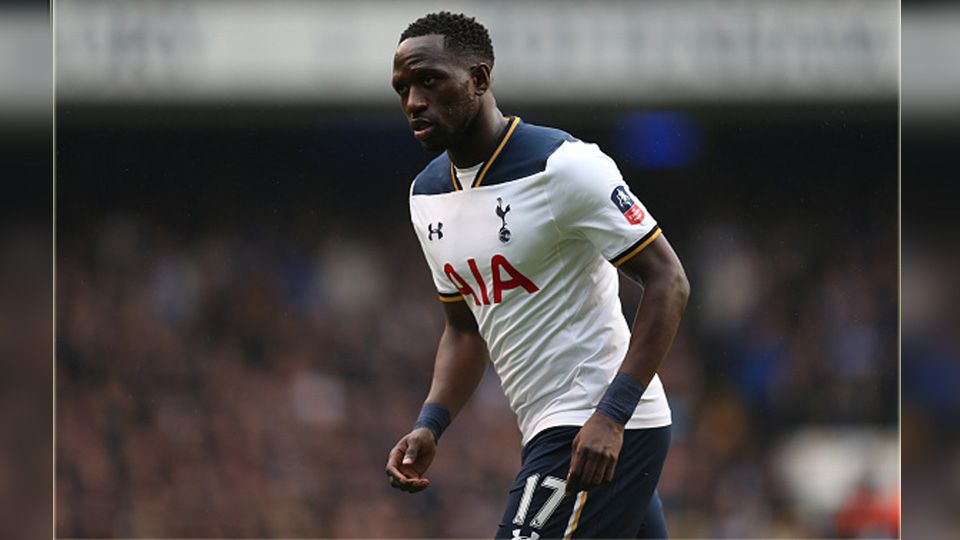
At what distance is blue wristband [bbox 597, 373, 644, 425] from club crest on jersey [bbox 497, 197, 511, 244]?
1.80ft

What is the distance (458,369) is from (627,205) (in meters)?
0.87

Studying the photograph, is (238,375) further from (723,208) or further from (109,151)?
(723,208)

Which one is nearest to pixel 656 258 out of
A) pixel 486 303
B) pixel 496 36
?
pixel 486 303

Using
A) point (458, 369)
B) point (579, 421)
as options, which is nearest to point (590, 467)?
point (579, 421)

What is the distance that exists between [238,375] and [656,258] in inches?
378

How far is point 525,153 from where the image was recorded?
154 inches

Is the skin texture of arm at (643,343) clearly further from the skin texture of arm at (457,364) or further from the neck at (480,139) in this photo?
the skin texture of arm at (457,364)

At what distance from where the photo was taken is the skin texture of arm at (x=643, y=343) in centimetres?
354

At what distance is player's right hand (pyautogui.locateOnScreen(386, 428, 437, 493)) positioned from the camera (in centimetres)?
397

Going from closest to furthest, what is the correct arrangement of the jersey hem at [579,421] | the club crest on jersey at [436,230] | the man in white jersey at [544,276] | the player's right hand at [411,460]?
the man in white jersey at [544,276], the jersey hem at [579,421], the player's right hand at [411,460], the club crest on jersey at [436,230]

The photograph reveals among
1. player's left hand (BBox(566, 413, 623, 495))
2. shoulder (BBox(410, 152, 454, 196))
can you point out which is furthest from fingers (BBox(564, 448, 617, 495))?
shoulder (BBox(410, 152, 454, 196))

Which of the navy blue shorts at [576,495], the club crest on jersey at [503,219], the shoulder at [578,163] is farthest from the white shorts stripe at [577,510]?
the shoulder at [578,163]

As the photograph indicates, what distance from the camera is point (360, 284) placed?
12930 mm

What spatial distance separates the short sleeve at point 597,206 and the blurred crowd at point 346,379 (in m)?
8.17
